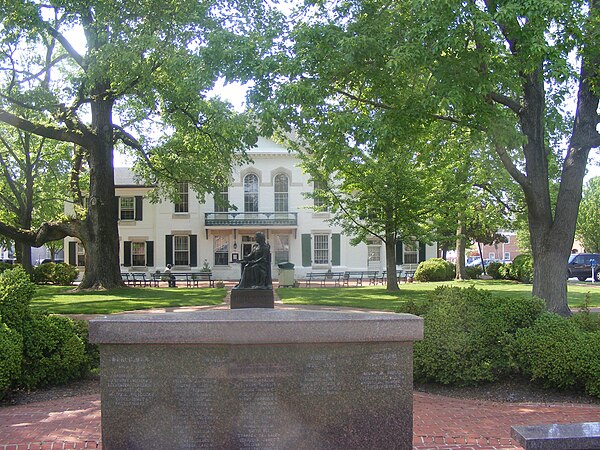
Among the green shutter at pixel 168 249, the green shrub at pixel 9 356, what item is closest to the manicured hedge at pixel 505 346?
the green shrub at pixel 9 356

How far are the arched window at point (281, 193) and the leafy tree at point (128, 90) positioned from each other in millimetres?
12057

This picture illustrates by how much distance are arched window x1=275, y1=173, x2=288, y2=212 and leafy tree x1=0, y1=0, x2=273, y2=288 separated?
1206 centimetres

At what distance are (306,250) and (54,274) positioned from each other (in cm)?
1564

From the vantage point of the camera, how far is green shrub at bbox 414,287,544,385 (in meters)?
7.80

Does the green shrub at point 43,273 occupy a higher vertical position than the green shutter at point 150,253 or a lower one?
lower

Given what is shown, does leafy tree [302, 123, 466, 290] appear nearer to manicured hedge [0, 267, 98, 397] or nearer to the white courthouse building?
the white courthouse building

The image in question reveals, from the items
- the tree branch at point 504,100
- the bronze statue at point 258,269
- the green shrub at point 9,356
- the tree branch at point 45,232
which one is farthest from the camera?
the tree branch at point 45,232

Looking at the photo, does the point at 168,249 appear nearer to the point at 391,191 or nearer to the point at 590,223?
the point at 391,191

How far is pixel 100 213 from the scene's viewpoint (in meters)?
25.4

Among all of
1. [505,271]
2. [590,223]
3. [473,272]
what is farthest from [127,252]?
[590,223]

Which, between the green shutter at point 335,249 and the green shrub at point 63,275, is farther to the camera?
the green shutter at point 335,249

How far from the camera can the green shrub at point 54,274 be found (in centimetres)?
3291

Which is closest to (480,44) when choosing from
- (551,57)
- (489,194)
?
(551,57)

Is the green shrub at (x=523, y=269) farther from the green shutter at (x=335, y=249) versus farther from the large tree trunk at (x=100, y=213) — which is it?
the large tree trunk at (x=100, y=213)
